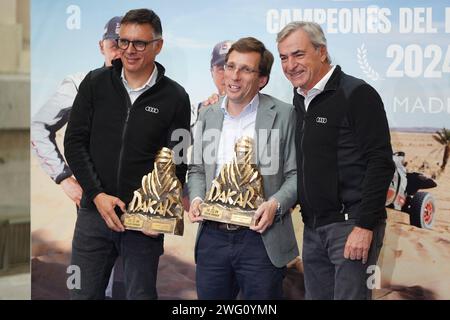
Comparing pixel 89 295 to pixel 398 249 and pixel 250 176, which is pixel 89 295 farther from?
pixel 398 249

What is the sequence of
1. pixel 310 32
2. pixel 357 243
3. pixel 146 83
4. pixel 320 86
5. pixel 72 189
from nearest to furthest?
pixel 357 243
pixel 320 86
pixel 310 32
pixel 146 83
pixel 72 189

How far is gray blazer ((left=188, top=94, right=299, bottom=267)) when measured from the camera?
3.29 metres

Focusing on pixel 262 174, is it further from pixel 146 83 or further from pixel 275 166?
pixel 146 83

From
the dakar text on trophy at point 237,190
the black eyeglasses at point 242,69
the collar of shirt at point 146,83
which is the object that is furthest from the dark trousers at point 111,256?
the black eyeglasses at point 242,69

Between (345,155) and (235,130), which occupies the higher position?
(235,130)

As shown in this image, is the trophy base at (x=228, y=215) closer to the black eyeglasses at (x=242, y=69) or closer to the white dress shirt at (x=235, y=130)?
the white dress shirt at (x=235, y=130)

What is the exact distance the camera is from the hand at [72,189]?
366cm

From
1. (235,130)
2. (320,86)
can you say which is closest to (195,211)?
(235,130)

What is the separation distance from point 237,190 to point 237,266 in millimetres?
354

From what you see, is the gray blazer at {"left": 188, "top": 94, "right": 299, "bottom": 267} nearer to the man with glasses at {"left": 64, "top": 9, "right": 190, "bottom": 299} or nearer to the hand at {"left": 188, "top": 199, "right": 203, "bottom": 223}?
the hand at {"left": 188, "top": 199, "right": 203, "bottom": 223}

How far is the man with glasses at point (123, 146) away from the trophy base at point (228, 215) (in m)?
0.31

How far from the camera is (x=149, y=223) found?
3375 mm

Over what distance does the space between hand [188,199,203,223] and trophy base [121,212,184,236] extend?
0.10 metres

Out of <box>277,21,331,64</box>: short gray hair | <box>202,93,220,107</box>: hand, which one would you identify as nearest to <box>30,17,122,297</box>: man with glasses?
<box>202,93,220,107</box>: hand
